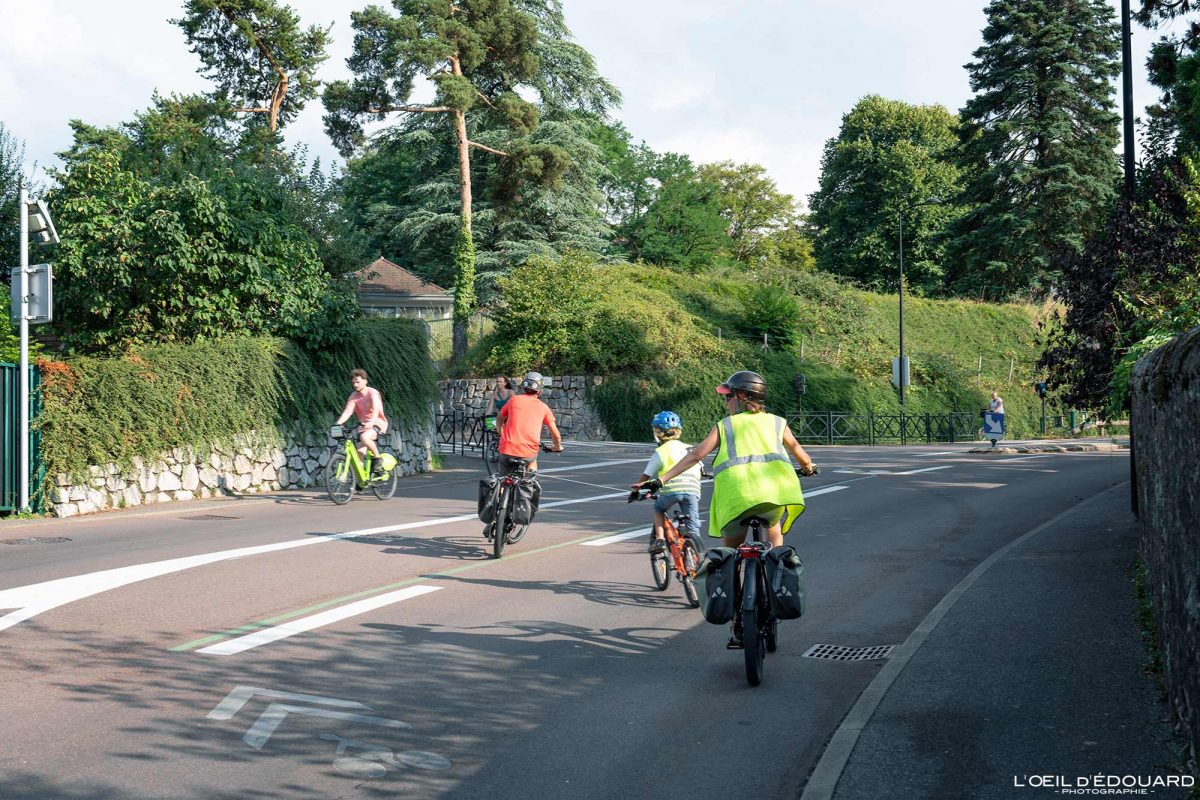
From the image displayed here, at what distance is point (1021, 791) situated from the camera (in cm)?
464

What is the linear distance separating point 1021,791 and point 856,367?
132 ft

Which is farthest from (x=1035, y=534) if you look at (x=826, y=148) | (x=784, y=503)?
(x=826, y=148)

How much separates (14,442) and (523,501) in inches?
300

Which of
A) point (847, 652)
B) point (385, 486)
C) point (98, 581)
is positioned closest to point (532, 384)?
point (98, 581)

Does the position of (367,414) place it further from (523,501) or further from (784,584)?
(784,584)

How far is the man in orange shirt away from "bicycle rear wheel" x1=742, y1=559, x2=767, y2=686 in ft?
17.1

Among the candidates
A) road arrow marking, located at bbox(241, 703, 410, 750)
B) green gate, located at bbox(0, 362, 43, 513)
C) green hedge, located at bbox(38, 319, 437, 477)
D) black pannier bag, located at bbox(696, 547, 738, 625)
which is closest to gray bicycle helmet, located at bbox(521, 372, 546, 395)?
black pannier bag, located at bbox(696, 547, 738, 625)

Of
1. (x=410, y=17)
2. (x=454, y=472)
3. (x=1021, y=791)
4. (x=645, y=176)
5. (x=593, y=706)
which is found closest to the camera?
(x=1021, y=791)

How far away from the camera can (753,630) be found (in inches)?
252

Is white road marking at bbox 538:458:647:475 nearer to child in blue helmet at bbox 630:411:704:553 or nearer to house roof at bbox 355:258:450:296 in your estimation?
child in blue helmet at bbox 630:411:704:553

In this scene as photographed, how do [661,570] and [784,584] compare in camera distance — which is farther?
[661,570]

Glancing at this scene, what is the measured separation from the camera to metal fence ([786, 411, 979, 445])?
40.4 meters

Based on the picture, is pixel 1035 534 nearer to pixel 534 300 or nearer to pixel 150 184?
pixel 150 184

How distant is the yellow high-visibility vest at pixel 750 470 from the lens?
678 cm
